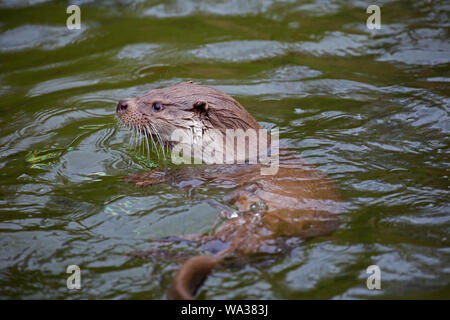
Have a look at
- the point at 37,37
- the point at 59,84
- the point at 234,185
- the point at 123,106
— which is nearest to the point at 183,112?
the point at 123,106

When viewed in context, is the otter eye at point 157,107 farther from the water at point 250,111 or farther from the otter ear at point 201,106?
the water at point 250,111

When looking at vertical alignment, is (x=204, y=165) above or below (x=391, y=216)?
above

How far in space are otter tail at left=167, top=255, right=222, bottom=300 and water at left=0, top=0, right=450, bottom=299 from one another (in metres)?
0.06

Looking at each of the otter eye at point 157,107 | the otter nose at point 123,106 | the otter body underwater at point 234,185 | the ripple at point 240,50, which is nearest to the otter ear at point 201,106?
the otter body underwater at point 234,185

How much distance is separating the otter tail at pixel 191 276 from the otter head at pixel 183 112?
1.32 m

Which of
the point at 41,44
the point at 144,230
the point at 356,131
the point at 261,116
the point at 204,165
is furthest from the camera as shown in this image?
the point at 41,44

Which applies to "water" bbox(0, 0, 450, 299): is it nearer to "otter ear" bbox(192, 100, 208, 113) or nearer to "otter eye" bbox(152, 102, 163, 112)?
"otter eye" bbox(152, 102, 163, 112)

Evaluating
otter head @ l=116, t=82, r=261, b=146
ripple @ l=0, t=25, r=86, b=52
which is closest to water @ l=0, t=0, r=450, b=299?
ripple @ l=0, t=25, r=86, b=52
